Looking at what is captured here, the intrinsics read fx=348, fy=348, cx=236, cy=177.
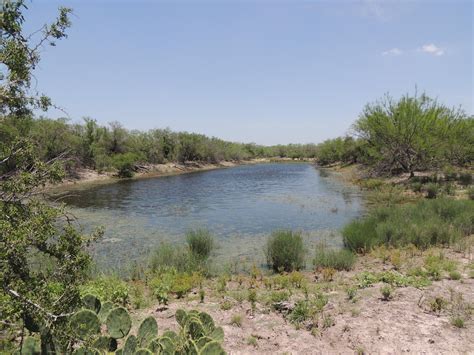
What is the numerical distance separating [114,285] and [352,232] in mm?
9314

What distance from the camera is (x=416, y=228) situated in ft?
45.2

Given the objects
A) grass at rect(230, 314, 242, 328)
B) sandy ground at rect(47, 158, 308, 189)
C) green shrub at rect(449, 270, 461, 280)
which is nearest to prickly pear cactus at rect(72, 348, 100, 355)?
grass at rect(230, 314, 242, 328)

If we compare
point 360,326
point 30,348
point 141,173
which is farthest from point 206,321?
point 141,173

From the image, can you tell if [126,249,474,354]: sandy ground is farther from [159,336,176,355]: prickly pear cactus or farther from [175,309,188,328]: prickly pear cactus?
[159,336,176,355]: prickly pear cactus

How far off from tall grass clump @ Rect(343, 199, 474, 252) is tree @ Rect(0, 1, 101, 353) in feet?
35.8

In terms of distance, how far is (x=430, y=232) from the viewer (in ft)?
43.9

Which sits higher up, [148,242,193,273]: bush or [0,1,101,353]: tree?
[0,1,101,353]: tree

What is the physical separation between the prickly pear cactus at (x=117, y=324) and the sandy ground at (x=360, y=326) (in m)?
1.27

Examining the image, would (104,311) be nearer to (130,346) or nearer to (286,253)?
(130,346)

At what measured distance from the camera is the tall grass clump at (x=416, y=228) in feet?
43.7

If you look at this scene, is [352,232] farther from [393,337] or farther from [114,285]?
[114,285]

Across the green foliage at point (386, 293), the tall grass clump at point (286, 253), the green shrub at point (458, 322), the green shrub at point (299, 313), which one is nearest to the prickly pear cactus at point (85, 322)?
the green shrub at point (299, 313)

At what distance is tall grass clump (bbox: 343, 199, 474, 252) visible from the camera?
13305 mm

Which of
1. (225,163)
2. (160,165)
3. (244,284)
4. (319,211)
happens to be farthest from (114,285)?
(225,163)
